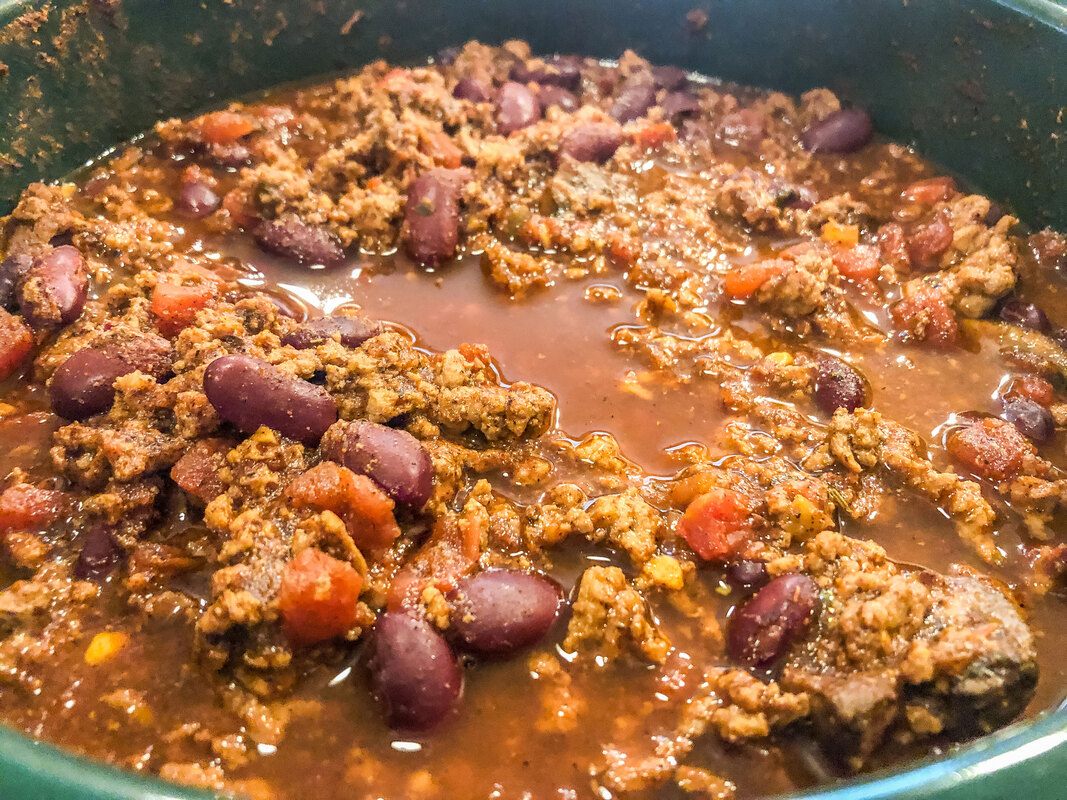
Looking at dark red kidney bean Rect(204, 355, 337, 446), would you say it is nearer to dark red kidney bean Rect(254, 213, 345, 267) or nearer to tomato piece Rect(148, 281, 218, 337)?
tomato piece Rect(148, 281, 218, 337)

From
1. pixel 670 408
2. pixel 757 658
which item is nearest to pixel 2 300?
pixel 670 408

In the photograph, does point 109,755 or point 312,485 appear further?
point 312,485

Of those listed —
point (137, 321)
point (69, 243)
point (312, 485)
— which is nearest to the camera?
point (312, 485)

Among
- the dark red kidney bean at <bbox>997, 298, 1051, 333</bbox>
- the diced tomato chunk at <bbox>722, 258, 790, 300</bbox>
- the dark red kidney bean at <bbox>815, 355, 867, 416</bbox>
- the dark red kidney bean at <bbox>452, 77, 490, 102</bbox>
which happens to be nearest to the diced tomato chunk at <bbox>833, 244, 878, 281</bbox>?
the diced tomato chunk at <bbox>722, 258, 790, 300</bbox>

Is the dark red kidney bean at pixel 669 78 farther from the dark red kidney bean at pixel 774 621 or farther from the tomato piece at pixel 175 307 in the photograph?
the dark red kidney bean at pixel 774 621

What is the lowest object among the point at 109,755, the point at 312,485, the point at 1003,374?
the point at 109,755

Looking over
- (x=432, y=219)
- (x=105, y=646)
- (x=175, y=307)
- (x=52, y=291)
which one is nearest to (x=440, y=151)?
(x=432, y=219)

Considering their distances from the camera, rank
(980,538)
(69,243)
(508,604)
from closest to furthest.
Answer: (508,604), (980,538), (69,243)

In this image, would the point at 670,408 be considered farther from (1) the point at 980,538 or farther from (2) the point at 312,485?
(2) the point at 312,485

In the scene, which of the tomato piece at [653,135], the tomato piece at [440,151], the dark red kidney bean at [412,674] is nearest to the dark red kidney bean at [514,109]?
the tomato piece at [440,151]
